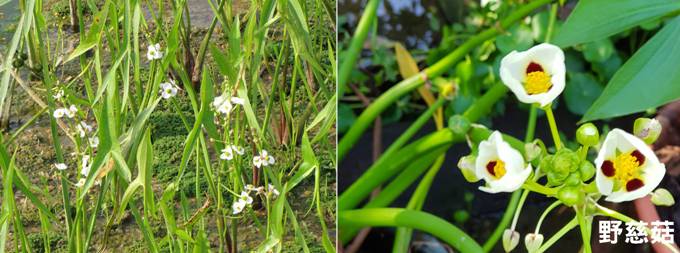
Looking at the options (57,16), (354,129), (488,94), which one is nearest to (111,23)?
(57,16)

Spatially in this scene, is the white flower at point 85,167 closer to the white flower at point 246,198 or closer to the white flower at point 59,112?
the white flower at point 59,112

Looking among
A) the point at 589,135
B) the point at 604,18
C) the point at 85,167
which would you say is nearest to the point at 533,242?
the point at 589,135

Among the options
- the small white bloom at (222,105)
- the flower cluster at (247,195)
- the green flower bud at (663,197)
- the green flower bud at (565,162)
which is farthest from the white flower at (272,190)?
the green flower bud at (663,197)

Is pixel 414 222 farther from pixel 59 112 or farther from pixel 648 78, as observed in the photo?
pixel 59 112

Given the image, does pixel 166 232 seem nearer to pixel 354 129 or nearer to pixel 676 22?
pixel 354 129

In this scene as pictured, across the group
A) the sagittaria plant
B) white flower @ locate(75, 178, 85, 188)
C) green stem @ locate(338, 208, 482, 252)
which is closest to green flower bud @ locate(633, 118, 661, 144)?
the sagittaria plant

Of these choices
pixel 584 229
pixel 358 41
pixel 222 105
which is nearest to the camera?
pixel 584 229
